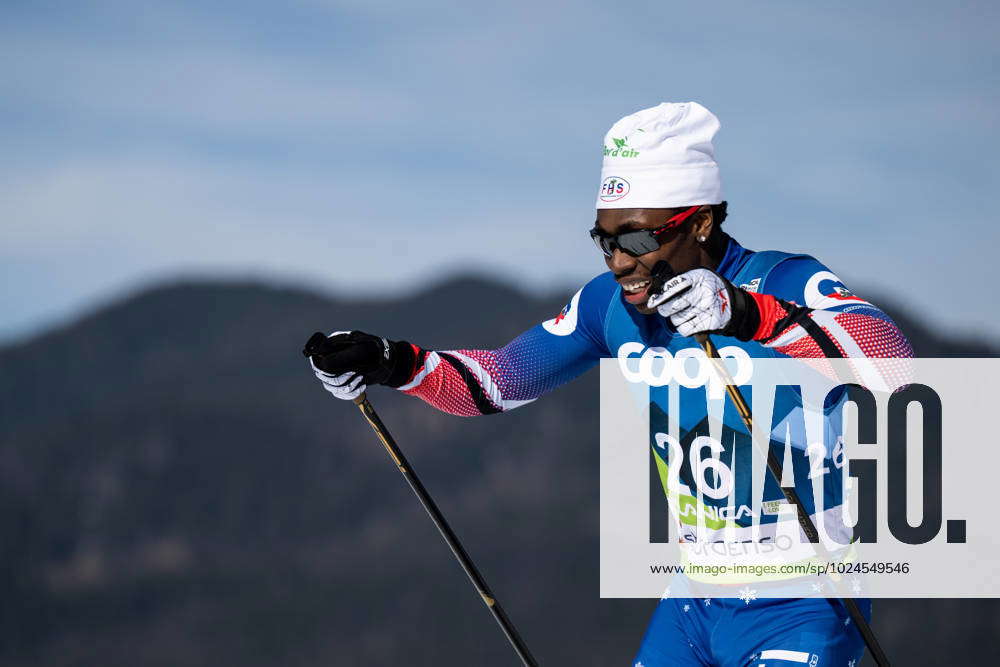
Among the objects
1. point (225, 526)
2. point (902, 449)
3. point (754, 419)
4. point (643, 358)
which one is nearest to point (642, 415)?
point (643, 358)

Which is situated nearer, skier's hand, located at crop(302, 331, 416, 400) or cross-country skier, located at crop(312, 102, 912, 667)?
cross-country skier, located at crop(312, 102, 912, 667)

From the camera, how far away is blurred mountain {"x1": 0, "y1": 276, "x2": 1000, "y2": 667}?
1033 centimetres

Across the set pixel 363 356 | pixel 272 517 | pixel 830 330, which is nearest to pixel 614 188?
pixel 830 330

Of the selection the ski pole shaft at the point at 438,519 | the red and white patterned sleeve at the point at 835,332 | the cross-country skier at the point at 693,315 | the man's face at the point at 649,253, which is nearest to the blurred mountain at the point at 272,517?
the ski pole shaft at the point at 438,519

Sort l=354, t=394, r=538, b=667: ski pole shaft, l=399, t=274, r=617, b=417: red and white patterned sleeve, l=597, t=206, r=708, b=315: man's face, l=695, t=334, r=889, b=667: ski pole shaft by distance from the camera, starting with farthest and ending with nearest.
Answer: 1. l=399, t=274, r=617, b=417: red and white patterned sleeve
2. l=354, t=394, r=538, b=667: ski pole shaft
3. l=597, t=206, r=708, b=315: man's face
4. l=695, t=334, r=889, b=667: ski pole shaft

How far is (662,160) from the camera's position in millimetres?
2809

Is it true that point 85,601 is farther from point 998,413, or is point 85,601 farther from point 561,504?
point 998,413

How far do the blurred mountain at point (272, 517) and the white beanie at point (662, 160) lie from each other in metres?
7.96

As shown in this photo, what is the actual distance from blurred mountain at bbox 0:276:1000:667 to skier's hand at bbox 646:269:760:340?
822 cm

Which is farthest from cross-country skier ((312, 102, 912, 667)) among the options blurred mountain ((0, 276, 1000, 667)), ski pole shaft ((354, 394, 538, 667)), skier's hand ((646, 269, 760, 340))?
blurred mountain ((0, 276, 1000, 667))

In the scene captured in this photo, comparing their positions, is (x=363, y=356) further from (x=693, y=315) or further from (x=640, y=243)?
(x=693, y=315)

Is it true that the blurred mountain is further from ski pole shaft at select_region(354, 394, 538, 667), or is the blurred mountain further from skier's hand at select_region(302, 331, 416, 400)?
skier's hand at select_region(302, 331, 416, 400)

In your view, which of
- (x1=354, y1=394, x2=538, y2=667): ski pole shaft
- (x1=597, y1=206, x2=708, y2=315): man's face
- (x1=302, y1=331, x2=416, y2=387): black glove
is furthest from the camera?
(x1=354, y1=394, x2=538, y2=667): ski pole shaft

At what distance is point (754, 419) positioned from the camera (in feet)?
9.16
